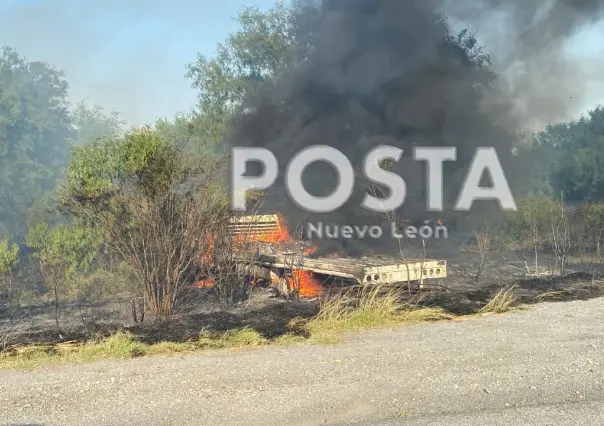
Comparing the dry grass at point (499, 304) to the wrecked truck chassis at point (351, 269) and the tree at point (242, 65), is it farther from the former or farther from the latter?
the tree at point (242, 65)

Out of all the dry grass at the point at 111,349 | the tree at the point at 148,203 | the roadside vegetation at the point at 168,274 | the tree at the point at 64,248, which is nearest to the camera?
the dry grass at the point at 111,349

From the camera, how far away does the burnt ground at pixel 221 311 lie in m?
6.75

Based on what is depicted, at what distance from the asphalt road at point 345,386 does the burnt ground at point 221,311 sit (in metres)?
1.03

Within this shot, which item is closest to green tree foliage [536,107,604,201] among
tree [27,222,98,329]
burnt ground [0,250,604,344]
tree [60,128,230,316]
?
burnt ground [0,250,604,344]

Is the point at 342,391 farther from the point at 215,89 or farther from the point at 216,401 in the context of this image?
the point at 215,89

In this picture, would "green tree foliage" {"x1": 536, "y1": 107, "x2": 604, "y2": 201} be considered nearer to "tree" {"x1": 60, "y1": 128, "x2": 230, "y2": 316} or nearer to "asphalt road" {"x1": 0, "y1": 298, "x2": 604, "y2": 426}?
"tree" {"x1": 60, "y1": 128, "x2": 230, "y2": 316}

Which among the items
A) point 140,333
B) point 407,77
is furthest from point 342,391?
point 407,77

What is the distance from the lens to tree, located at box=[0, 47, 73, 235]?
77.7 ft

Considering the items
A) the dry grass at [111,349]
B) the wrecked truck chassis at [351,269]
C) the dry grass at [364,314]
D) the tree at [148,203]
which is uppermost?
the tree at [148,203]

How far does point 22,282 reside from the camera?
1197 centimetres

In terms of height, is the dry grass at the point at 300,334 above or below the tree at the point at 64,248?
below

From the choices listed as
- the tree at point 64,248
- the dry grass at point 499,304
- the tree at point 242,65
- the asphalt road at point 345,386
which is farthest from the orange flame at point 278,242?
the tree at point 242,65

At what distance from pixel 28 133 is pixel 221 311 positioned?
21701 millimetres

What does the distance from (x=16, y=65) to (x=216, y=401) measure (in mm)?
28277
